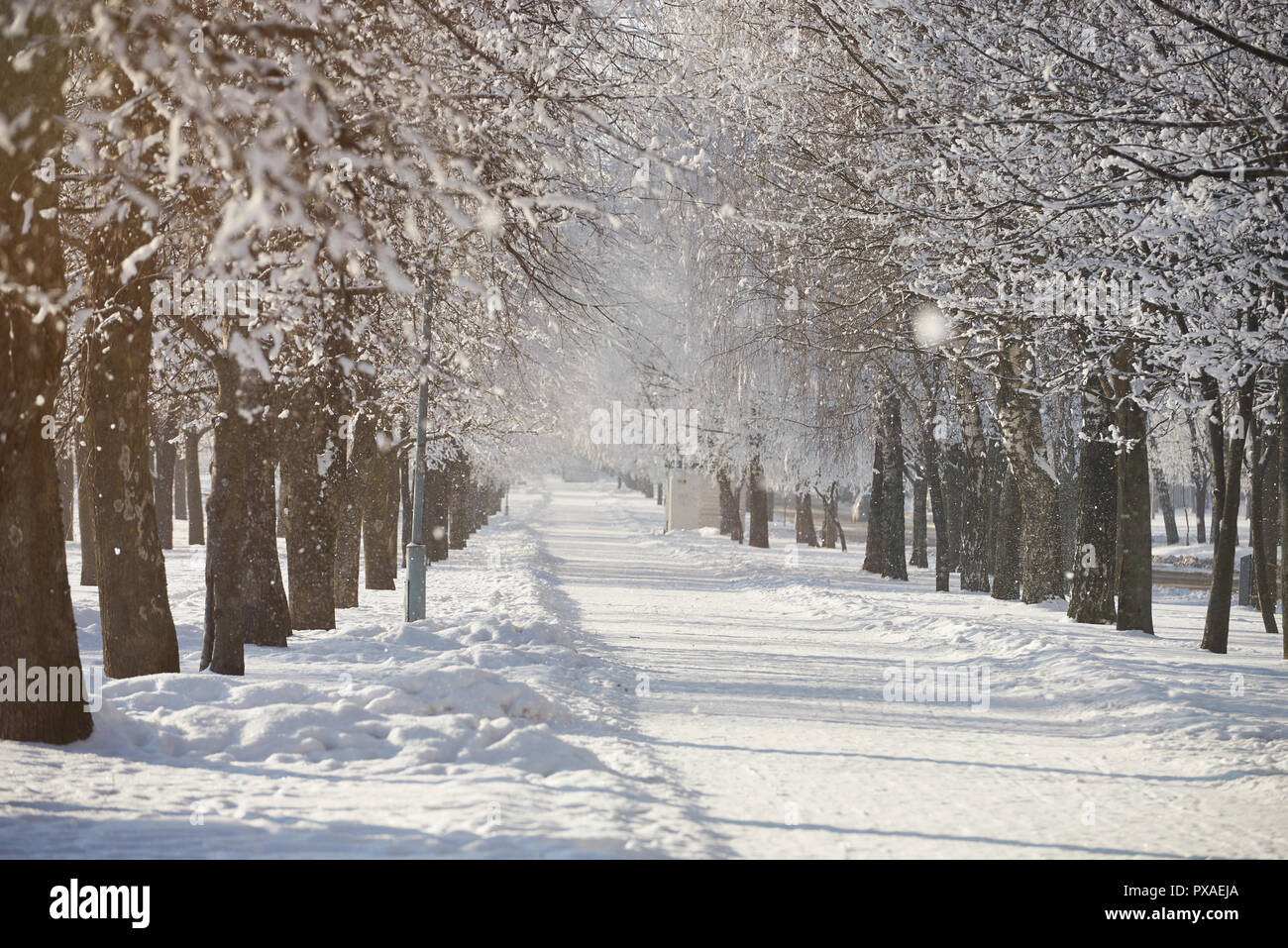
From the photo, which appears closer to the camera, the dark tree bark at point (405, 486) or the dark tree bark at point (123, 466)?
the dark tree bark at point (123, 466)

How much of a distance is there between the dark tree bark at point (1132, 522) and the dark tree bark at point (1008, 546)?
4.44 m

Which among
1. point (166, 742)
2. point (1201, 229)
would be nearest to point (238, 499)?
point (166, 742)

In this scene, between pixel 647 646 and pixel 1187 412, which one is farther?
pixel 647 646

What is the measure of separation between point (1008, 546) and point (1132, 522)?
5.54 m

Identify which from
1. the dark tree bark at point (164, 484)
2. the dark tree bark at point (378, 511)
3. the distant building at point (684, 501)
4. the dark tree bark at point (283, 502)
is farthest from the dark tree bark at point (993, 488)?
the dark tree bark at point (164, 484)

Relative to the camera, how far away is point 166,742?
25.6ft

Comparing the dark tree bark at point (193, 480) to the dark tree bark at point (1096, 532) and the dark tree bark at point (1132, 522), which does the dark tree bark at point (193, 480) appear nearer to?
the dark tree bark at point (1096, 532)

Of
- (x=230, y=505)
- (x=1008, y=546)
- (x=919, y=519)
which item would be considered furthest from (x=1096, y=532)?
(x=919, y=519)

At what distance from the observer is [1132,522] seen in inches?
661

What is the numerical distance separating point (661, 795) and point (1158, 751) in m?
4.26

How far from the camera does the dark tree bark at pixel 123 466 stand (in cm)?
977

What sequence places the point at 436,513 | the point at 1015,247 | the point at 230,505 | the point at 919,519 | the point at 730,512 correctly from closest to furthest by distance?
1. the point at 230,505
2. the point at 1015,247
3. the point at 436,513
4. the point at 919,519
5. the point at 730,512

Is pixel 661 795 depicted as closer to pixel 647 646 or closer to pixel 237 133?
pixel 237 133

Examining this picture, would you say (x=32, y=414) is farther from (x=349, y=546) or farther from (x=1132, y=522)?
(x=1132, y=522)
